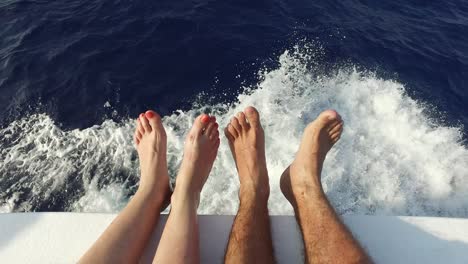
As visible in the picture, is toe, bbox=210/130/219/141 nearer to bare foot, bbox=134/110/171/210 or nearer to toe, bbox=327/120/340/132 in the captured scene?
bare foot, bbox=134/110/171/210

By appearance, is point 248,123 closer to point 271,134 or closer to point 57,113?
point 271,134

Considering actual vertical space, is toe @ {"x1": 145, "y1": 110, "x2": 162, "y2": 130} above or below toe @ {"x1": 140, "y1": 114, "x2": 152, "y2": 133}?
above

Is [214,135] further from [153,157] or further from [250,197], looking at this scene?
[250,197]

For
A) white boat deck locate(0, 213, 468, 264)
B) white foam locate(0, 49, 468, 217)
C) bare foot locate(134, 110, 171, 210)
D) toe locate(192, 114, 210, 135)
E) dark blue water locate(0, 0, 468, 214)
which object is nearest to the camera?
white boat deck locate(0, 213, 468, 264)

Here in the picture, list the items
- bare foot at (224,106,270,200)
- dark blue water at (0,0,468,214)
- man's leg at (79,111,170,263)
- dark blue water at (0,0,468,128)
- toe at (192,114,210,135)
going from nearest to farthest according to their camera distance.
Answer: man's leg at (79,111,170,263) < bare foot at (224,106,270,200) < toe at (192,114,210,135) < dark blue water at (0,0,468,214) < dark blue water at (0,0,468,128)

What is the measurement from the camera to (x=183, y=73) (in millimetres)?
4559

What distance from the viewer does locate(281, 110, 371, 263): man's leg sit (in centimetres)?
170

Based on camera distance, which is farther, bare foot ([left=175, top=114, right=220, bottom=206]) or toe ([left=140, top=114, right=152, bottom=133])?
toe ([left=140, top=114, right=152, bottom=133])

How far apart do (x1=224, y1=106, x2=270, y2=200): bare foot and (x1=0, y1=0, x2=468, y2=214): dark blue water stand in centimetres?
71

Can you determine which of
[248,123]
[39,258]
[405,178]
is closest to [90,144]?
[248,123]

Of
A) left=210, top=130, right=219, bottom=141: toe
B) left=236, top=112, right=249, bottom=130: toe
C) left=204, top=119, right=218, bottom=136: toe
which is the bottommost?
left=210, top=130, right=219, bottom=141: toe

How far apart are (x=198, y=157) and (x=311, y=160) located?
29.7 inches

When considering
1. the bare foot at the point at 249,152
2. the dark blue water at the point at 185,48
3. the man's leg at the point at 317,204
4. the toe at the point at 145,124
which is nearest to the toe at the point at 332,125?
the man's leg at the point at 317,204

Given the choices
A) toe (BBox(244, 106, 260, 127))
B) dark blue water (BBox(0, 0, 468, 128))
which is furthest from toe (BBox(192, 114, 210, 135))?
dark blue water (BBox(0, 0, 468, 128))
